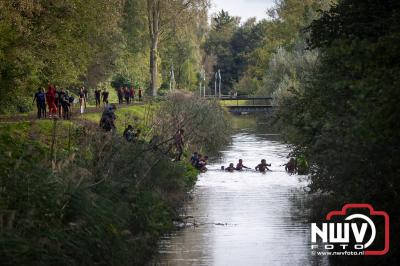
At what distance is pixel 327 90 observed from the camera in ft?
72.3

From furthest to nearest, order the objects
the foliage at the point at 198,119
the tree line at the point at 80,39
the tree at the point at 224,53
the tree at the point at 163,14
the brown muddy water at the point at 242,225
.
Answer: the tree at the point at 224,53 < the tree at the point at 163,14 < the foliage at the point at 198,119 < the tree line at the point at 80,39 < the brown muddy water at the point at 242,225

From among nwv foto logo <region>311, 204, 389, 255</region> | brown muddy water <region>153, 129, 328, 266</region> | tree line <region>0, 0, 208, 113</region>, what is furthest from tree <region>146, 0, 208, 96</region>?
nwv foto logo <region>311, 204, 389, 255</region>

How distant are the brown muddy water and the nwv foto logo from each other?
860mm

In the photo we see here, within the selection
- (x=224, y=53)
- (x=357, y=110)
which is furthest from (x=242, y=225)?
(x=224, y=53)

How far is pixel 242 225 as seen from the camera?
25.8m

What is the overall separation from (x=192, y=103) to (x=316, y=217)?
23.4 metres

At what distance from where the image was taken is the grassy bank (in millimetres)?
13828

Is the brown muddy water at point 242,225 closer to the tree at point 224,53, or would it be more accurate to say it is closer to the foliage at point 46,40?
the foliage at point 46,40

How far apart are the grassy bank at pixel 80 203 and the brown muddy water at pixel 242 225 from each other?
1.00 metres

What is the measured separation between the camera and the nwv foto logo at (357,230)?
1678 centimetres

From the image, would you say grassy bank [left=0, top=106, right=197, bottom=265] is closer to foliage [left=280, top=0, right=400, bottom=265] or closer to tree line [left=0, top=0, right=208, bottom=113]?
foliage [left=280, top=0, right=400, bottom=265]

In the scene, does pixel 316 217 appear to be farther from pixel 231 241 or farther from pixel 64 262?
pixel 64 262

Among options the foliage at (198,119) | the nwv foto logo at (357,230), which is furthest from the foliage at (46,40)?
the nwv foto logo at (357,230)

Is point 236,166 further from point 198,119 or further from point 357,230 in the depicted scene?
point 357,230
